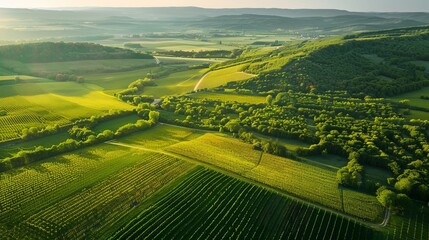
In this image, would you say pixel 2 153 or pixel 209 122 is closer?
pixel 2 153

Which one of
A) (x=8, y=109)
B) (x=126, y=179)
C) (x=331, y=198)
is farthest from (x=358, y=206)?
(x=8, y=109)

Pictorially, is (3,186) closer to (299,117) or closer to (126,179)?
(126,179)

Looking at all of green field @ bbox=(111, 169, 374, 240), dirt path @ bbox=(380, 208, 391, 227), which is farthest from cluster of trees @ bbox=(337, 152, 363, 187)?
green field @ bbox=(111, 169, 374, 240)

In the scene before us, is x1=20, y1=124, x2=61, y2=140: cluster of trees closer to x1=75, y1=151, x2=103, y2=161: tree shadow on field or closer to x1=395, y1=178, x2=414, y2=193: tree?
x1=75, y1=151, x2=103, y2=161: tree shadow on field

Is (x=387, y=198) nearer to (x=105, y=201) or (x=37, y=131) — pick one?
(x=105, y=201)

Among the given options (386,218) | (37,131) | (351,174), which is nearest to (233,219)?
(386,218)

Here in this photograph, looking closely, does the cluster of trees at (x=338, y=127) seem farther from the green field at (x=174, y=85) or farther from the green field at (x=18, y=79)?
the green field at (x=18, y=79)
